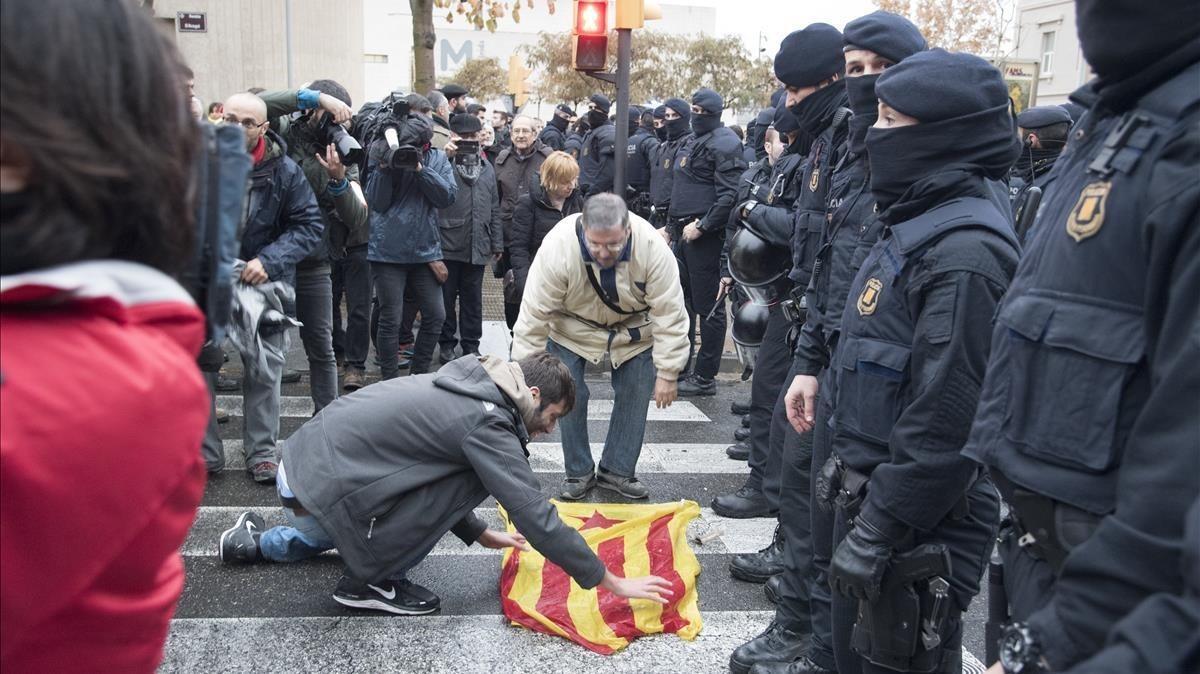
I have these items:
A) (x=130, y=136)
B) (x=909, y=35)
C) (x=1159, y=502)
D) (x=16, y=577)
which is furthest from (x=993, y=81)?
(x=16, y=577)

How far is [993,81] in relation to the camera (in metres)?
2.57

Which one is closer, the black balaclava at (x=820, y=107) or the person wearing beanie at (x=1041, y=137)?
the black balaclava at (x=820, y=107)

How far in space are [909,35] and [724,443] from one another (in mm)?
3474

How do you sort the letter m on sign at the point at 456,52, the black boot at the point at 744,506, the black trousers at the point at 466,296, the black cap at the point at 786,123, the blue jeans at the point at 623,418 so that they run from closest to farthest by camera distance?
1. the black boot at the point at 744,506
2. the blue jeans at the point at 623,418
3. the black cap at the point at 786,123
4. the black trousers at the point at 466,296
5. the letter m on sign at the point at 456,52

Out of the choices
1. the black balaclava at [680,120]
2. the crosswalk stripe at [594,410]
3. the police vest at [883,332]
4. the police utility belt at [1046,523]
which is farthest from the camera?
Result: the black balaclava at [680,120]

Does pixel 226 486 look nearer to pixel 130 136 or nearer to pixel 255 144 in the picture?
pixel 255 144

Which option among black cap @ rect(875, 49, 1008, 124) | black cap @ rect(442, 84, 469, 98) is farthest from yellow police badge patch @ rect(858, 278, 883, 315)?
black cap @ rect(442, 84, 469, 98)

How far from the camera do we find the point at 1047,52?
43562mm

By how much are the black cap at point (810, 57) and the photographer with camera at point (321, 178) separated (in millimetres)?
2574

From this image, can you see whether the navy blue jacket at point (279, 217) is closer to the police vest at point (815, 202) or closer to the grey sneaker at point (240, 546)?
the grey sneaker at point (240, 546)

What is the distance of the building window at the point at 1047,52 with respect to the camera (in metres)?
42.9

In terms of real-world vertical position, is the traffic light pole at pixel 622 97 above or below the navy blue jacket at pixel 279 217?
above

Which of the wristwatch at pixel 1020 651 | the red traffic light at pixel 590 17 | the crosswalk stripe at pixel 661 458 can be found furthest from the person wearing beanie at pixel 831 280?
the red traffic light at pixel 590 17

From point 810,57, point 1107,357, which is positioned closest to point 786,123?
point 810,57
